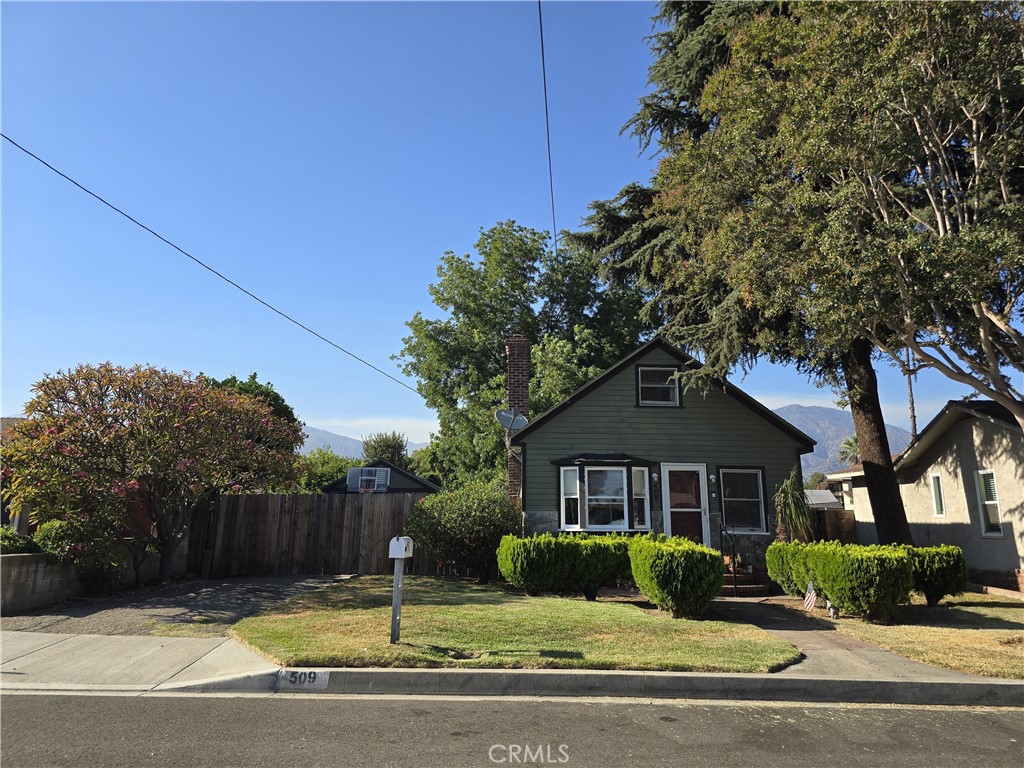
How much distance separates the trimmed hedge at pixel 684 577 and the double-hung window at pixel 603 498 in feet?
19.5

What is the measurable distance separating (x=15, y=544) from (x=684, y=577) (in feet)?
35.6

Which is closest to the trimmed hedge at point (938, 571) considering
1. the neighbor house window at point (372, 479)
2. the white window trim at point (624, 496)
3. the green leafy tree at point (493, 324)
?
the white window trim at point (624, 496)

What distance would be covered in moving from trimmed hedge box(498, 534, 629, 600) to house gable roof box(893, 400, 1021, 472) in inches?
345

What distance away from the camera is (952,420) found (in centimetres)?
1595

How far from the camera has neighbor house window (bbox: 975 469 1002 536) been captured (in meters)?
14.8

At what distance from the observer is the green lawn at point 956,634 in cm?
730

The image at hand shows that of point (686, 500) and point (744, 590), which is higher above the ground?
point (686, 500)

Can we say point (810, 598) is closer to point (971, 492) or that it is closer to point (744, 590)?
point (744, 590)

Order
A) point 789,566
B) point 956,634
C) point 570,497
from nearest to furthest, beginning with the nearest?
point 956,634 → point 789,566 → point 570,497

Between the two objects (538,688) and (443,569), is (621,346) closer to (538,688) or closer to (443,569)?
(443,569)

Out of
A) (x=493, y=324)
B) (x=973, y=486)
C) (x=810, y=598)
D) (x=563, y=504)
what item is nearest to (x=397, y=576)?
(x=810, y=598)

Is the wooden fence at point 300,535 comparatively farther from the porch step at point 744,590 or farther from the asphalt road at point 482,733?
the asphalt road at point 482,733

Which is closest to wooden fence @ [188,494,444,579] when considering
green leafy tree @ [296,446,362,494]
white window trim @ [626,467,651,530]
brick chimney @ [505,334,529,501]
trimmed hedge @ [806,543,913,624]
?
brick chimney @ [505,334,529,501]

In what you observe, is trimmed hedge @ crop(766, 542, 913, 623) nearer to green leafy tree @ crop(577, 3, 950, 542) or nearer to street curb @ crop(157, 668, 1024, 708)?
street curb @ crop(157, 668, 1024, 708)
